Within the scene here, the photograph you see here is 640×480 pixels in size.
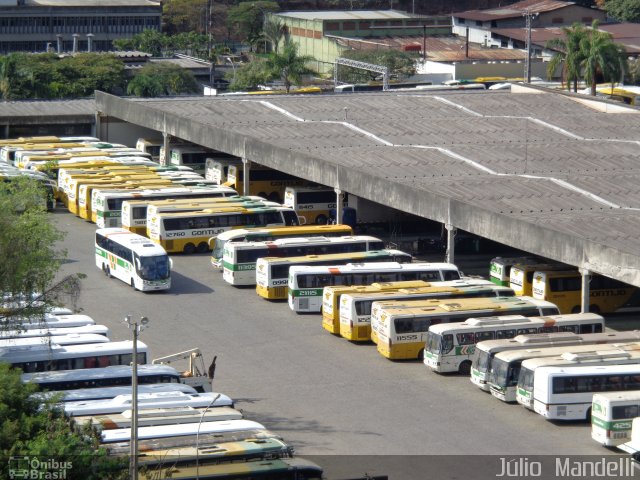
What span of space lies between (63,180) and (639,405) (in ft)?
99.0

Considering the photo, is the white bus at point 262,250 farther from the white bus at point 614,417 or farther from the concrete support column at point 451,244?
the white bus at point 614,417

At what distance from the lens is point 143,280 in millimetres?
39250

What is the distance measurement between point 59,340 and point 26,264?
286 centimetres

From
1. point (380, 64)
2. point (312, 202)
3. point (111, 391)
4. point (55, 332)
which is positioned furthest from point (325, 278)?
point (380, 64)

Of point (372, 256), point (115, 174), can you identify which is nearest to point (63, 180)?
point (115, 174)

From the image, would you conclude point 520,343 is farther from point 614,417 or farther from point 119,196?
point 119,196

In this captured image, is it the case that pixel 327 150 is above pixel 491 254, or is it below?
above

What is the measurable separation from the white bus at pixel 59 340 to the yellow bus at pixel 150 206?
508 inches

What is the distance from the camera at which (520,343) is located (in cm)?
3056

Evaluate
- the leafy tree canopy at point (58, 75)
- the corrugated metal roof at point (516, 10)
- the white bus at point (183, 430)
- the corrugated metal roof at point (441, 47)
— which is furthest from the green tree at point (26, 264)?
the corrugated metal roof at point (516, 10)

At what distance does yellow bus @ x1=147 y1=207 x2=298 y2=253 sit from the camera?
4422cm

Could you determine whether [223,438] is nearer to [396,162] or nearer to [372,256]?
[372,256]

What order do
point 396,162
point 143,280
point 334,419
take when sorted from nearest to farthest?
point 334,419 < point 143,280 < point 396,162

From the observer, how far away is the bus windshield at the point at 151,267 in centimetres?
3916
